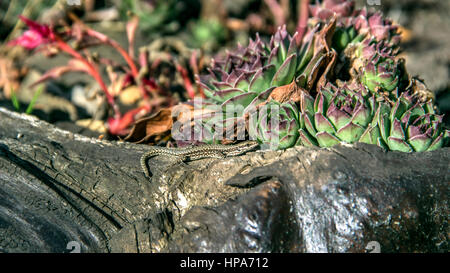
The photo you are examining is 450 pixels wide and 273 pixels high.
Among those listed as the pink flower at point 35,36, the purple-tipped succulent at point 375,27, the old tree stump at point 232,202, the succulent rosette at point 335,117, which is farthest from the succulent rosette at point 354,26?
the pink flower at point 35,36

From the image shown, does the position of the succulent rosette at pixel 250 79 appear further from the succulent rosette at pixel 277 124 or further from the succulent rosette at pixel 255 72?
the succulent rosette at pixel 277 124

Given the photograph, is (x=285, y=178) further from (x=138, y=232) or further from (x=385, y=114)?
(x=138, y=232)

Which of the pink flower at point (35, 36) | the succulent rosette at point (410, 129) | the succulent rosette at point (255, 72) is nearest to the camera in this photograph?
the succulent rosette at point (410, 129)

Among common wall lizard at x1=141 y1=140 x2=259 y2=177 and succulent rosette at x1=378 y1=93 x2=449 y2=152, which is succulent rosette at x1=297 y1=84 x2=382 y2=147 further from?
common wall lizard at x1=141 y1=140 x2=259 y2=177

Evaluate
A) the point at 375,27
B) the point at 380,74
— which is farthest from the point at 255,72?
the point at 375,27
